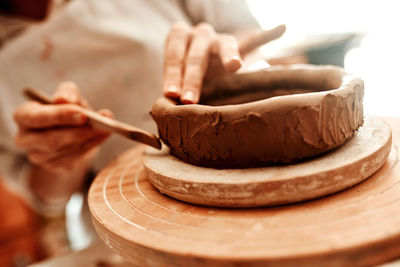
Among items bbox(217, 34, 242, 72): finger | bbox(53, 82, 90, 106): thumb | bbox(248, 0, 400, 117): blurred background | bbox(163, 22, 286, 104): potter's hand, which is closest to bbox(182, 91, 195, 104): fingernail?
bbox(163, 22, 286, 104): potter's hand

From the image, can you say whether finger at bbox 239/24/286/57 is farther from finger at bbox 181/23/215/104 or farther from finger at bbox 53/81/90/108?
finger at bbox 53/81/90/108

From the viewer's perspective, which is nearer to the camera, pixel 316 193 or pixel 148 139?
pixel 316 193

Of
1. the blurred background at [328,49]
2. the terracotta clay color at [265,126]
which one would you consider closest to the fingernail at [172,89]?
the terracotta clay color at [265,126]

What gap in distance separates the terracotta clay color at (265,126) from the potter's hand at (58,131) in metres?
0.33

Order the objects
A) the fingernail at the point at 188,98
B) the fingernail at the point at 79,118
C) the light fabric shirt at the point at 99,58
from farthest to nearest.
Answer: the light fabric shirt at the point at 99,58 → the fingernail at the point at 79,118 → the fingernail at the point at 188,98

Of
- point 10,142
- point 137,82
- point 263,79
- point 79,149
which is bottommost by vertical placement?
point 10,142

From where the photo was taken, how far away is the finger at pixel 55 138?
0.97m

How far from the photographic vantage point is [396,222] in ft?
1.53

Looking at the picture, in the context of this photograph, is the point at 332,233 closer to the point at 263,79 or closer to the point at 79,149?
the point at 263,79

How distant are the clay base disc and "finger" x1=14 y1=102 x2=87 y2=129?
1.18 feet

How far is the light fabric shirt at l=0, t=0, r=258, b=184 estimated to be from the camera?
4.58ft

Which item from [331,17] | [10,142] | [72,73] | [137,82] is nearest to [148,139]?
[137,82]

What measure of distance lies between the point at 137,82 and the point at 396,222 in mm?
1139

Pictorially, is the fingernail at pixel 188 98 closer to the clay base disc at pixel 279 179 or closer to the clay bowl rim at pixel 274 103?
the clay bowl rim at pixel 274 103
